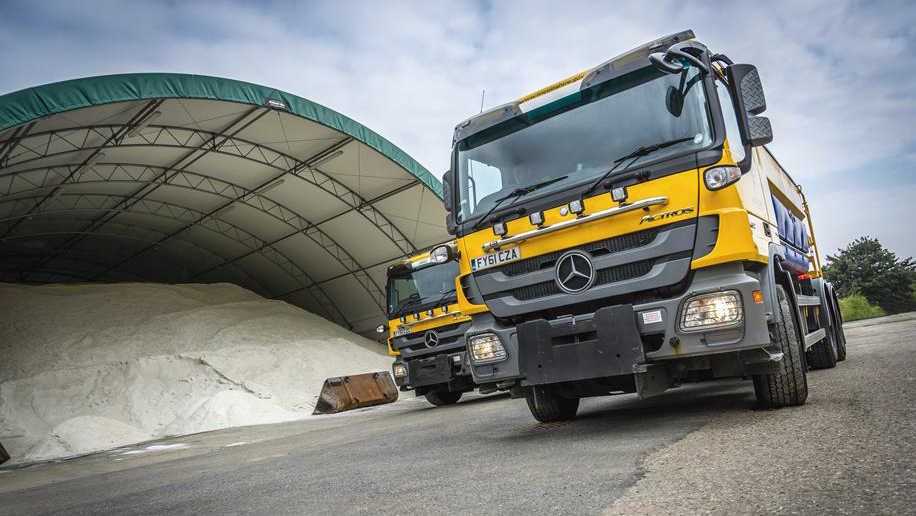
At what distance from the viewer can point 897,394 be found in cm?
509

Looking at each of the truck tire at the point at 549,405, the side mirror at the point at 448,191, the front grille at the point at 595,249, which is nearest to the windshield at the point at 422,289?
the truck tire at the point at 549,405

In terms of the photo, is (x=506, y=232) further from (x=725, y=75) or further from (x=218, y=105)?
(x=218, y=105)

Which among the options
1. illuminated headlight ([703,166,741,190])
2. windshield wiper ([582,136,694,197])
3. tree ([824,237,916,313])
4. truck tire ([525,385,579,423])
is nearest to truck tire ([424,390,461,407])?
truck tire ([525,385,579,423])

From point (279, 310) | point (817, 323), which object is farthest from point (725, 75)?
point (279, 310)

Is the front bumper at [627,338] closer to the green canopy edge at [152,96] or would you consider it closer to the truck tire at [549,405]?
the truck tire at [549,405]

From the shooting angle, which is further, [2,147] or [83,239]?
[83,239]

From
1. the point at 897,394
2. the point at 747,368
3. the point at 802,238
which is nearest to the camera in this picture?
the point at 747,368

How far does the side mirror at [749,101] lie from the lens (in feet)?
16.3

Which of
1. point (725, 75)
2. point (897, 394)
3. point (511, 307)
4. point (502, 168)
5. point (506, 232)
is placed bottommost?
point (897, 394)

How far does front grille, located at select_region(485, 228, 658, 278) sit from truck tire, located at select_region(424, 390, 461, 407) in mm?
8104

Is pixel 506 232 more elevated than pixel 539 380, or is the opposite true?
pixel 506 232

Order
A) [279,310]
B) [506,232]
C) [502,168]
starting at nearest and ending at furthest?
[506,232] < [502,168] < [279,310]

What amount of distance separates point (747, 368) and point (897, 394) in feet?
4.54

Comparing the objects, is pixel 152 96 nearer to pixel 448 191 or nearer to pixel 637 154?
pixel 448 191
